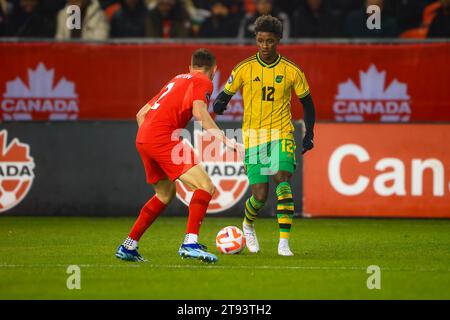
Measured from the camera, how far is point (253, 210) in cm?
1034

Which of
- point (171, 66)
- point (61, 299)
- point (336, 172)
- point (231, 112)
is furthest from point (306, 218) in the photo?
point (61, 299)

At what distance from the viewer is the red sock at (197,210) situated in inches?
363

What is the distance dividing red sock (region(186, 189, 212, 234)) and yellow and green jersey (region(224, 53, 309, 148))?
4.07 feet

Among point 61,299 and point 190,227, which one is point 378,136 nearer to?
point 190,227

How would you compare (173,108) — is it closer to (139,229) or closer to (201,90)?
(201,90)

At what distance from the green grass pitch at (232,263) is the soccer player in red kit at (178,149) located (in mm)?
304

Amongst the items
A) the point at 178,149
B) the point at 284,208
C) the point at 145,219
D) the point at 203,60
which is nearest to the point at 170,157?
the point at 178,149

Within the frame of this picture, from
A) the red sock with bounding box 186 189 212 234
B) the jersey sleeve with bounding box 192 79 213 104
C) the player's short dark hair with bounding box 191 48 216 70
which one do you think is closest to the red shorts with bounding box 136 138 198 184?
the red sock with bounding box 186 189 212 234

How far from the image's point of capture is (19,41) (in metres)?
15.0

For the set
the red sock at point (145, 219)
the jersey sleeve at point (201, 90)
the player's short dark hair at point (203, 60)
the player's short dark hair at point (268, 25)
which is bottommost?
the red sock at point (145, 219)

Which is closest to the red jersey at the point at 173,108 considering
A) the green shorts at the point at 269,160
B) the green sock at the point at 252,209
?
the green shorts at the point at 269,160

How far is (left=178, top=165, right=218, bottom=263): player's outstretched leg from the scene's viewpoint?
9156 mm

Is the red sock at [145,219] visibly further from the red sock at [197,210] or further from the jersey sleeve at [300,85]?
the jersey sleeve at [300,85]

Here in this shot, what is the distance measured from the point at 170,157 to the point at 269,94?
1540 millimetres
